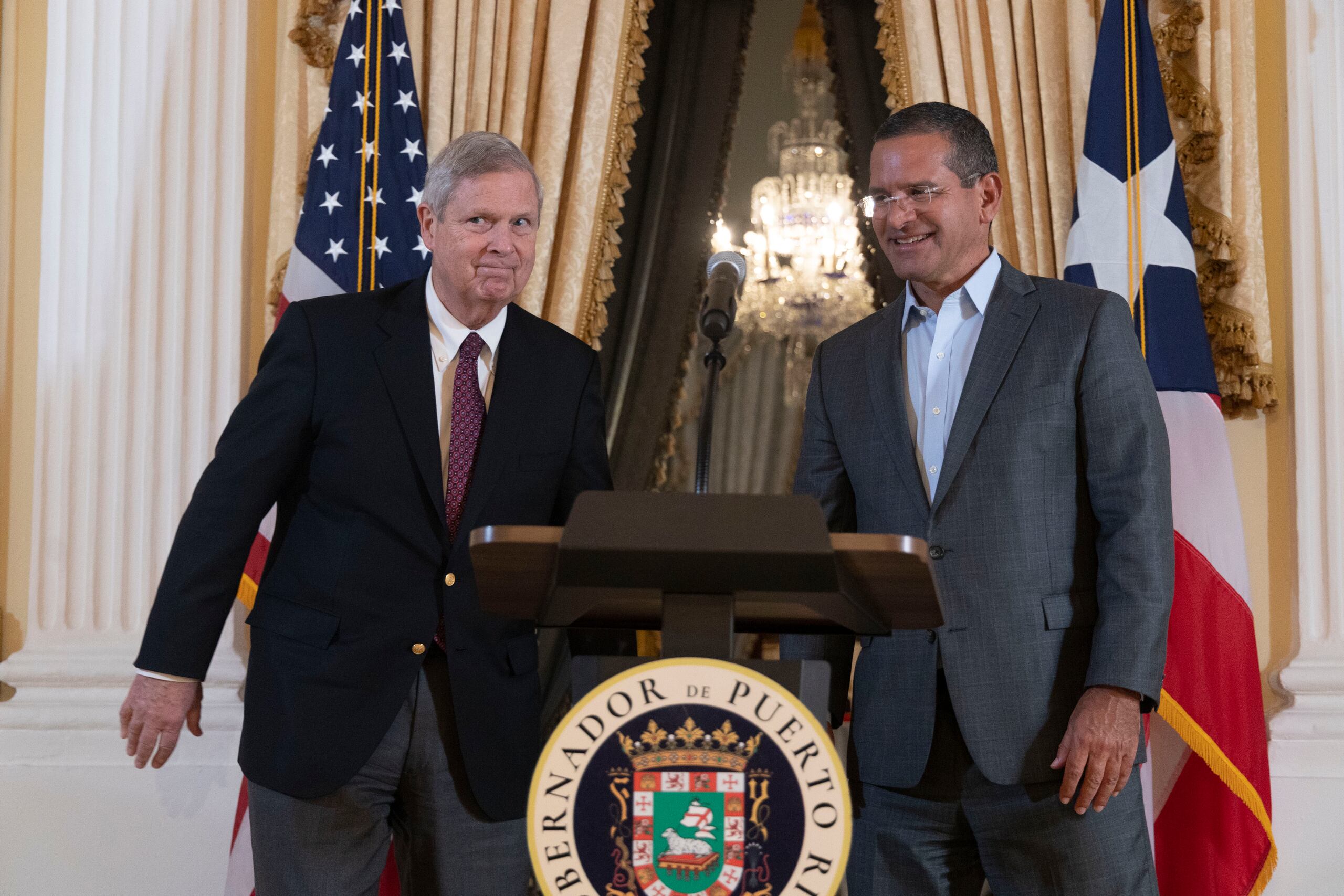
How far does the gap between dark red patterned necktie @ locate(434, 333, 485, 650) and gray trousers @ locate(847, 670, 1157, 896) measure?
77cm

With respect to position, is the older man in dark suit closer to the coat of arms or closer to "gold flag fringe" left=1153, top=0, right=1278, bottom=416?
the coat of arms

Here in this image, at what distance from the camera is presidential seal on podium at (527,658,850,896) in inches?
45.1

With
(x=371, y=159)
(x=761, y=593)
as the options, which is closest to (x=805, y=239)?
(x=371, y=159)

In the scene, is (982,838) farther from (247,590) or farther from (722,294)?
(247,590)

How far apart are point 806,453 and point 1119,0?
172cm

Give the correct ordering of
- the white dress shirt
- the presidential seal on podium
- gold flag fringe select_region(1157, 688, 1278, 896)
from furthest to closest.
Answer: gold flag fringe select_region(1157, 688, 1278, 896) → the white dress shirt → the presidential seal on podium

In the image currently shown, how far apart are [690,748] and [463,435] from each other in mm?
886

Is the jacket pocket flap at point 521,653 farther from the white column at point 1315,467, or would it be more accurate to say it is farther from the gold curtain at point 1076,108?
the white column at point 1315,467

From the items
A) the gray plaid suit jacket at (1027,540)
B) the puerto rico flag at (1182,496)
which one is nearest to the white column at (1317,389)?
the puerto rico flag at (1182,496)

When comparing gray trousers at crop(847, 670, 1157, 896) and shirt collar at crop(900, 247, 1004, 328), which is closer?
gray trousers at crop(847, 670, 1157, 896)

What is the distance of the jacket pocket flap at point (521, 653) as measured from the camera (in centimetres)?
185

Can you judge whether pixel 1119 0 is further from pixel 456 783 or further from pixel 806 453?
pixel 456 783

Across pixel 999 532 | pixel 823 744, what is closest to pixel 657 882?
pixel 823 744

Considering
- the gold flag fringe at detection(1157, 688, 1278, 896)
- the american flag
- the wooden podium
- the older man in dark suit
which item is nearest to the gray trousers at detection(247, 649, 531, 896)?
the older man in dark suit
